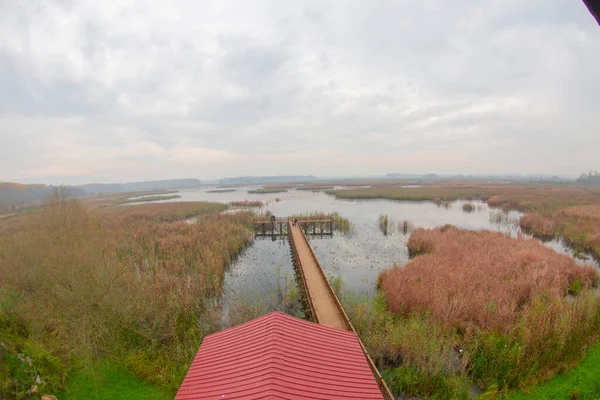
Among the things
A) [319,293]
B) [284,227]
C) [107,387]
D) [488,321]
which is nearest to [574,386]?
[488,321]

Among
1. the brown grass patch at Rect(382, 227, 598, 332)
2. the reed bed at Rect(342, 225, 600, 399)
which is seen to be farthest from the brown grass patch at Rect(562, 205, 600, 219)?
the reed bed at Rect(342, 225, 600, 399)

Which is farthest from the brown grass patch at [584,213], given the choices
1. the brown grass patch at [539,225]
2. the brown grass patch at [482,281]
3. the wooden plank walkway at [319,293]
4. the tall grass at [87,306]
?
the tall grass at [87,306]

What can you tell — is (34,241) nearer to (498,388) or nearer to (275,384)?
(275,384)

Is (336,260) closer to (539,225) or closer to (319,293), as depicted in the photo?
(319,293)

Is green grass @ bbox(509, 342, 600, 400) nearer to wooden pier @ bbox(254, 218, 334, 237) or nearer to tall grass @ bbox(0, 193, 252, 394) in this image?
tall grass @ bbox(0, 193, 252, 394)

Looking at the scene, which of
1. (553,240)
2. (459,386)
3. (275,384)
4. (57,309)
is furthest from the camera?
(553,240)

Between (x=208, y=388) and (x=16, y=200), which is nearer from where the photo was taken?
(x=208, y=388)

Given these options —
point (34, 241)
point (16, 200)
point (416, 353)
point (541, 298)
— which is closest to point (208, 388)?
point (416, 353)
